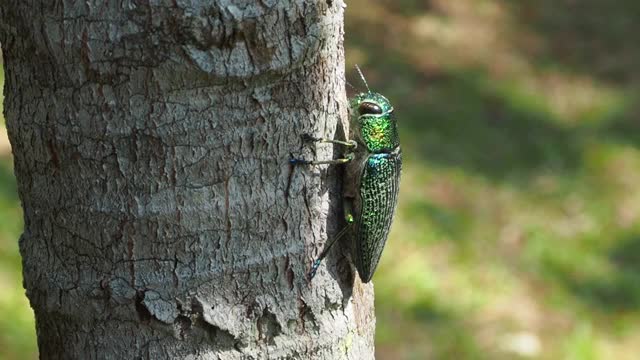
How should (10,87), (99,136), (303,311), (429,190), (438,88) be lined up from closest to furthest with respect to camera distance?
(99,136) < (10,87) < (303,311) < (429,190) < (438,88)

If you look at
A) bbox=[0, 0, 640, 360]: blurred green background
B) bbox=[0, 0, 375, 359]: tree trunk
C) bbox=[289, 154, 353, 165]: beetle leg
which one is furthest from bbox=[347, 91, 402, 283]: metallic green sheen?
bbox=[0, 0, 640, 360]: blurred green background

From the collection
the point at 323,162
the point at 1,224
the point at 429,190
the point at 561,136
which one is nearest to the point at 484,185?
the point at 429,190

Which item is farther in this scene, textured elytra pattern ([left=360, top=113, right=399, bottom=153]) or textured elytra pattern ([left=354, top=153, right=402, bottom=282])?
textured elytra pattern ([left=360, top=113, right=399, bottom=153])

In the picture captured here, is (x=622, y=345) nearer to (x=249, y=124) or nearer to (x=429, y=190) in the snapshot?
(x=429, y=190)

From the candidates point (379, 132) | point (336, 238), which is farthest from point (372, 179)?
point (336, 238)

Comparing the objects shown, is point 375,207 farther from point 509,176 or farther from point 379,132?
point 509,176

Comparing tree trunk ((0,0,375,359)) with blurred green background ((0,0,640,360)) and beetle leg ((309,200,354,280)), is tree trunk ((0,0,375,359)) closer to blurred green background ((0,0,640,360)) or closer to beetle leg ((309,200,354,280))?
beetle leg ((309,200,354,280))

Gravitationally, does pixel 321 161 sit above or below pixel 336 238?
above
